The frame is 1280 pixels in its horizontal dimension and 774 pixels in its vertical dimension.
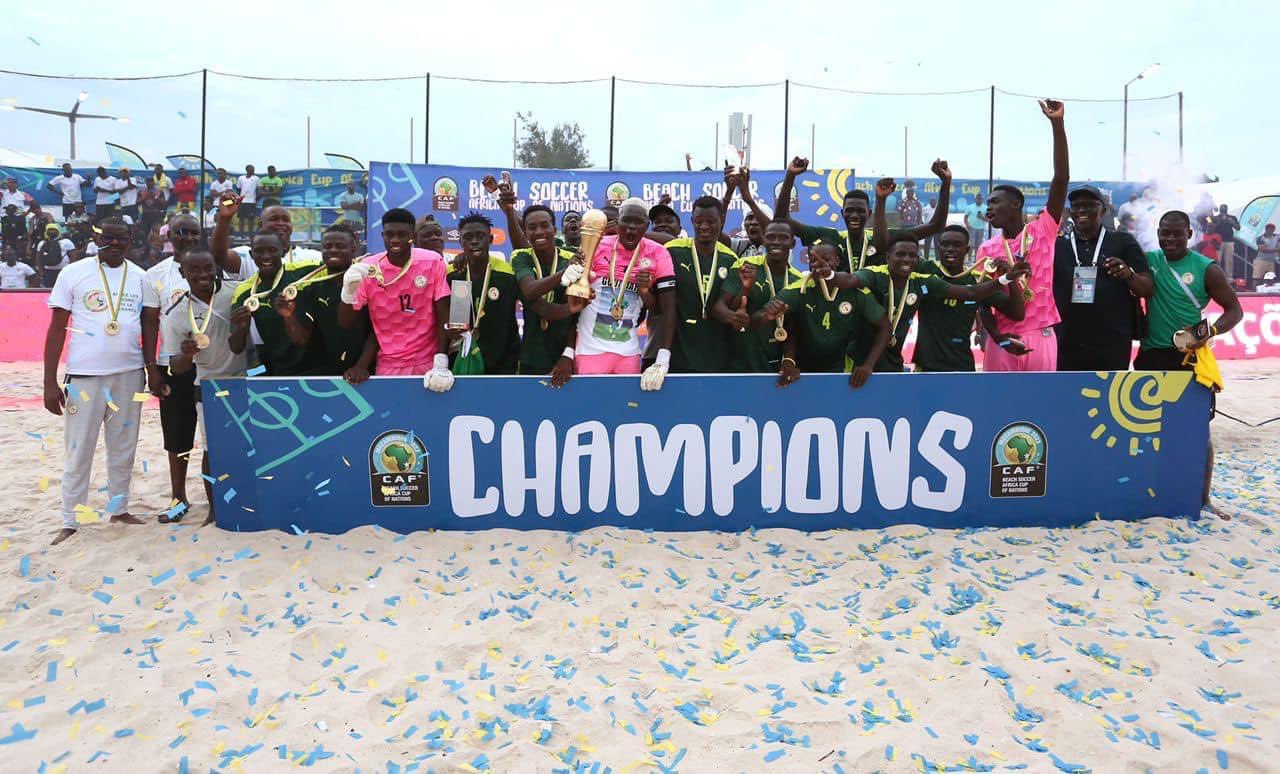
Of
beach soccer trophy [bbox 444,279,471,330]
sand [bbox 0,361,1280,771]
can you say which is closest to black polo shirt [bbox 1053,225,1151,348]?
sand [bbox 0,361,1280,771]

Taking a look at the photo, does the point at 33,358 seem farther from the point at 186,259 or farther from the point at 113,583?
the point at 113,583

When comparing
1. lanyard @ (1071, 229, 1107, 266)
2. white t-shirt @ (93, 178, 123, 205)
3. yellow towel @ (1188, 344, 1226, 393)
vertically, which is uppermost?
white t-shirt @ (93, 178, 123, 205)

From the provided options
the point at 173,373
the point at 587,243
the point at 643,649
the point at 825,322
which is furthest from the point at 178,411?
the point at 825,322

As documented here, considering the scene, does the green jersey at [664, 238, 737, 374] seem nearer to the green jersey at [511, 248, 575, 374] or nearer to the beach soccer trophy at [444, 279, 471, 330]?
the green jersey at [511, 248, 575, 374]

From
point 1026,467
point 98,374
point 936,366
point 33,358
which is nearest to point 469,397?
point 98,374

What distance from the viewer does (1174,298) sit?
15.5 feet

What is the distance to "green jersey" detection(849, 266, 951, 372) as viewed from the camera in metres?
4.54

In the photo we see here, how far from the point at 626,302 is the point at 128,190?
16.2 meters

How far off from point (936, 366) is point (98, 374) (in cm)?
475

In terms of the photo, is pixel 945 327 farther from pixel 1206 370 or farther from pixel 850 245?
pixel 1206 370

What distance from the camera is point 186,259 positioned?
4441mm

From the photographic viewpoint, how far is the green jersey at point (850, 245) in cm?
507

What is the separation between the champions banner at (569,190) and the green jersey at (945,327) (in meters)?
8.09

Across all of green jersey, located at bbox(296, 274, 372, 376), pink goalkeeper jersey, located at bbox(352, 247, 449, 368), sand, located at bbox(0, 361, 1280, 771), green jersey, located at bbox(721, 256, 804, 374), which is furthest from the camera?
green jersey, located at bbox(721, 256, 804, 374)
